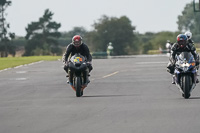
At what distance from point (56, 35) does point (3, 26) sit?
46.5ft

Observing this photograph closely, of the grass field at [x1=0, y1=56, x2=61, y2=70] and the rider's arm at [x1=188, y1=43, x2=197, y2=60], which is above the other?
the rider's arm at [x1=188, y1=43, x2=197, y2=60]

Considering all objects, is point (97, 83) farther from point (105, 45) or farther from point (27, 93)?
point (105, 45)

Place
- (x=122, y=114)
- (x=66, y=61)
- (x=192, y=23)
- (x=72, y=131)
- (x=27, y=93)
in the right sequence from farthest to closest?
(x=192, y=23)
(x=27, y=93)
(x=66, y=61)
(x=122, y=114)
(x=72, y=131)

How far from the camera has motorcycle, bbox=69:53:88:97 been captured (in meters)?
20.3

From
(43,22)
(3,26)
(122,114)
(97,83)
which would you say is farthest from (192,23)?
(122,114)

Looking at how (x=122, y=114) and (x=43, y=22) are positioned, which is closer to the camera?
(x=122, y=114)

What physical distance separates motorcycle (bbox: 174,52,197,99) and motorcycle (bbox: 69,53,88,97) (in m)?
2.72

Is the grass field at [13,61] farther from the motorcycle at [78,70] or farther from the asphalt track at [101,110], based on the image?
the motorcycle at [78,70]

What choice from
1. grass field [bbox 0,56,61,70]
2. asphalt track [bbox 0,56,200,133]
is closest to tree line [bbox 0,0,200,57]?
grass field [bbox 0,56,61,70]

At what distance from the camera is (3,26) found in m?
116

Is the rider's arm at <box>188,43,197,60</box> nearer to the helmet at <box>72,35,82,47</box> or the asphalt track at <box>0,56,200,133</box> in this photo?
the asphalt track at <box>0,56,200,133</box>

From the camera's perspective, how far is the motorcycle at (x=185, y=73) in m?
18.5

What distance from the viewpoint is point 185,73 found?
18.8 metres

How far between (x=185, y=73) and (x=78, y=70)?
3145 mm
